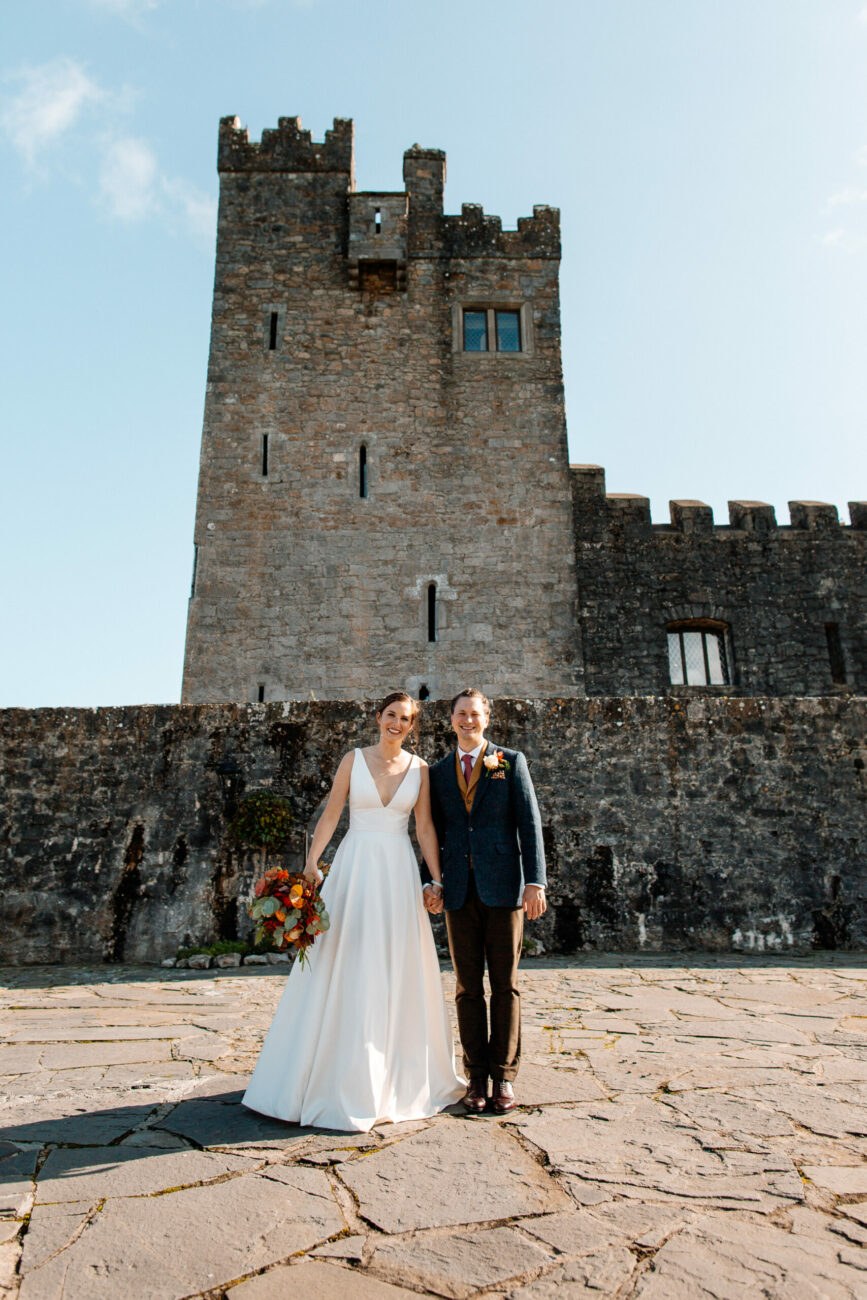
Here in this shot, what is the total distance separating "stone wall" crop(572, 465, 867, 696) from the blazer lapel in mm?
10499

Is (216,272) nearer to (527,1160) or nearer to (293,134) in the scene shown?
(293,134)

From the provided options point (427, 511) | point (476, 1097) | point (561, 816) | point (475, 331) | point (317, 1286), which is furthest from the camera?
point (475, 331)

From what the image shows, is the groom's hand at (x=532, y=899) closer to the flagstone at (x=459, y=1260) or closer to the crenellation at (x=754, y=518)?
the flagstone at (x=459, y=1260)

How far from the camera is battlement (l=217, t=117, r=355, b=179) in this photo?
15648mm

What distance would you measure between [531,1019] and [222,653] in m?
9.69

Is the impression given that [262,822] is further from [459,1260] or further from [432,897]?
[459,1260]

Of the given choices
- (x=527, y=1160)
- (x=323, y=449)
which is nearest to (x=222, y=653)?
(x=323, y=449)

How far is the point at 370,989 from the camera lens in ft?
10.8

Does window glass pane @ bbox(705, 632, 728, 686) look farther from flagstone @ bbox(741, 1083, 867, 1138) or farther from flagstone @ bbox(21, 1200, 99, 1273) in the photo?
flagstone @ bbox(21, 1200, 99, 1273)

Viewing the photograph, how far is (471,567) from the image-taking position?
14.1 metres

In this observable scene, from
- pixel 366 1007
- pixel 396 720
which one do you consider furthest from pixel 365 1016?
pixel 396 720

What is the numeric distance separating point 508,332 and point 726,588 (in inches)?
234

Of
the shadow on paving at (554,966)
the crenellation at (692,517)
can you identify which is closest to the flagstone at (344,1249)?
the shadow on paving at (554,966)

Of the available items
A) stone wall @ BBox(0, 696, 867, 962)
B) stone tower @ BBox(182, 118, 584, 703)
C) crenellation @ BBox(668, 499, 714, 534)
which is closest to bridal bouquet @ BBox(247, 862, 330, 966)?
stone wall @ BBox(0, 696, 867, 962)
